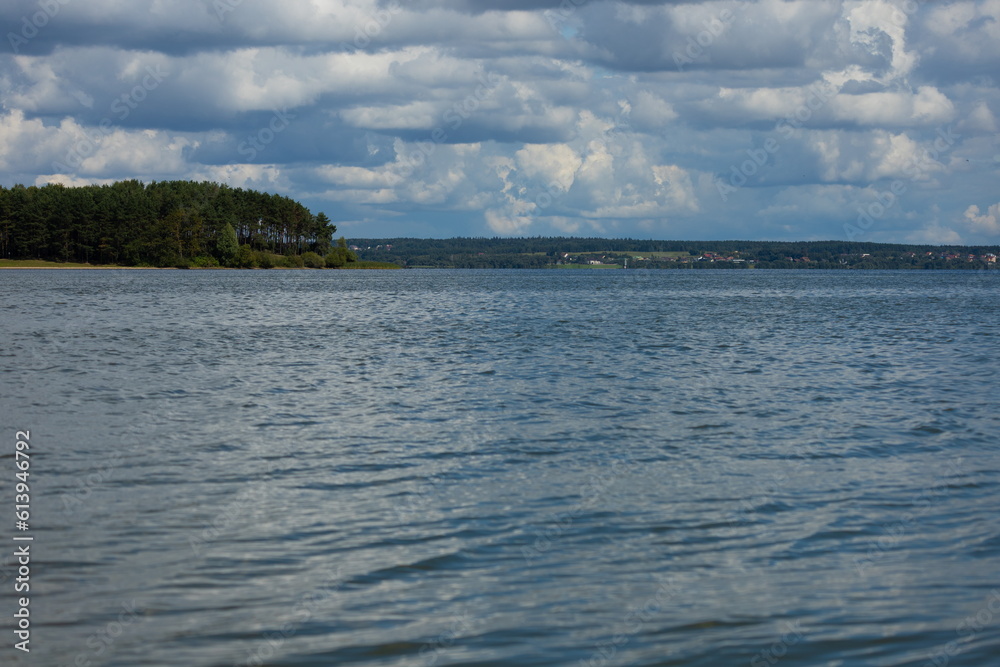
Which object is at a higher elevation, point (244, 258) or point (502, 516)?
point (244, 258)

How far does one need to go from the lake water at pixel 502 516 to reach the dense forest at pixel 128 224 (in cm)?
15698

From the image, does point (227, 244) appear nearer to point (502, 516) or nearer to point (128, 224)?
point (128, 224)

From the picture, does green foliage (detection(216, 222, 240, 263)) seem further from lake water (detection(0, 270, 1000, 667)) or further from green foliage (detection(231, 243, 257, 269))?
lake water (detection(0, 270, 1000, 667))

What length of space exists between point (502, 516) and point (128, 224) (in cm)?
18077

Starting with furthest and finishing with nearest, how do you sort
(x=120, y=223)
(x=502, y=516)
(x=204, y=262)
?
(x=204, y=262) < (x=120, y=223) < (x=502, y=516)

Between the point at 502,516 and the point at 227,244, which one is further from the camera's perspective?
the point at 227,244

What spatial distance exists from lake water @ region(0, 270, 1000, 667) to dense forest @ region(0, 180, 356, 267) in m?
157

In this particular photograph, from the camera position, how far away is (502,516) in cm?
1280

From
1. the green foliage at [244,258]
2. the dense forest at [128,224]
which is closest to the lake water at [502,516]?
the dense forest at [128,224]

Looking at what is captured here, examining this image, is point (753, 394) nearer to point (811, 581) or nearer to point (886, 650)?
point (811, 581)

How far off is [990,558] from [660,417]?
33.8ft

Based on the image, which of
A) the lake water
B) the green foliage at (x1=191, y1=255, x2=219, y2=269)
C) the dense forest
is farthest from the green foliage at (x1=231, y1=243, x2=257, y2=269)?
the lake water

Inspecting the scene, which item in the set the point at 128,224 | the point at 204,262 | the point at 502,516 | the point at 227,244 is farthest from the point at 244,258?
the point at 502,516

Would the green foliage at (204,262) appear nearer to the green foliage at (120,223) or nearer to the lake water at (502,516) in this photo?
the green foliage at (120,223)
